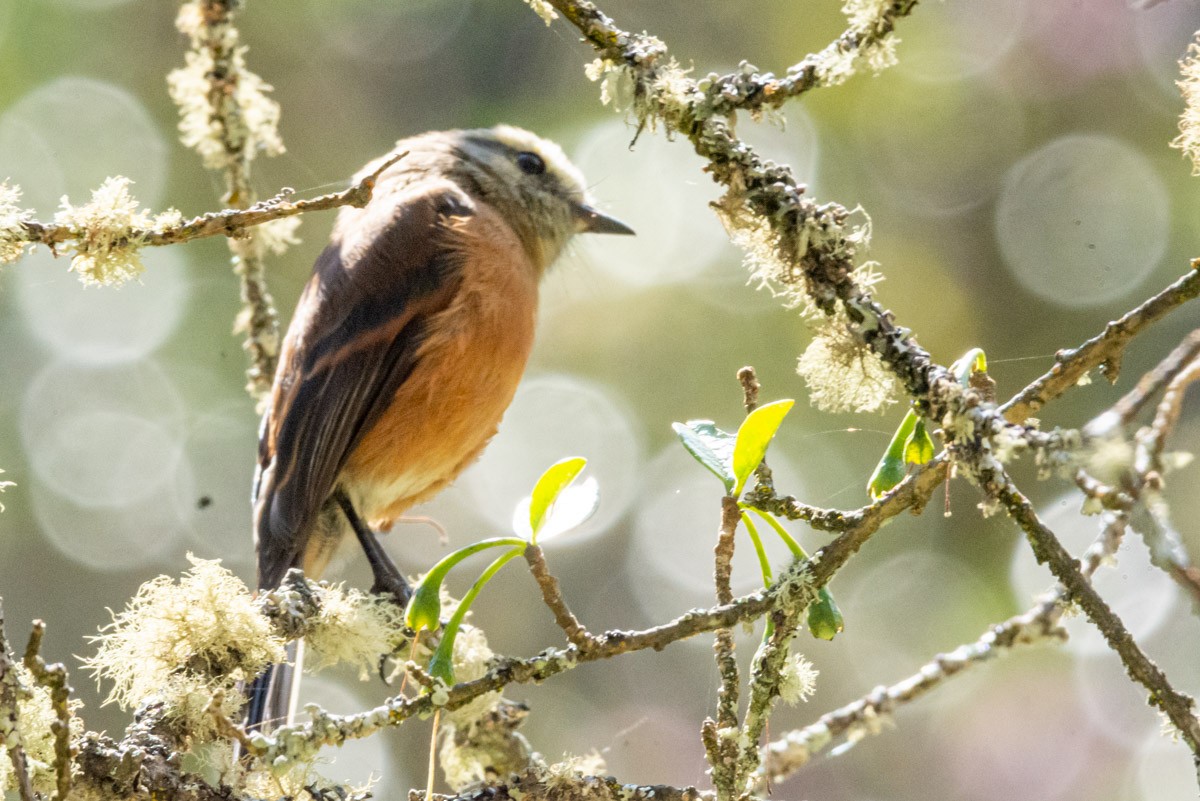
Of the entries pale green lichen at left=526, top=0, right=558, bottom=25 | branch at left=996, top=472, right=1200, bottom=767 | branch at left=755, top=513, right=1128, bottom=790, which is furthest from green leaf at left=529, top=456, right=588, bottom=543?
pale green lichen at left=526, top=0, right=558, bottom=25

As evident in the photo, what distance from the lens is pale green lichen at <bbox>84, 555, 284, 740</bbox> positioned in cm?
225

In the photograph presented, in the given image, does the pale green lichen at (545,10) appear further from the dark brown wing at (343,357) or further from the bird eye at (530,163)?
the bird eye at (530,163)

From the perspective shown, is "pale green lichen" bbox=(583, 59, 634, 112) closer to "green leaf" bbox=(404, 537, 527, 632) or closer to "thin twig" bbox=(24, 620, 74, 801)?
"green leaf" bbox=(404, 537, 527, 632)

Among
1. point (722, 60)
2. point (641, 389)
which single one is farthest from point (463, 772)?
point (722, 60)

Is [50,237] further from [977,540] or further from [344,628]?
[977,540]

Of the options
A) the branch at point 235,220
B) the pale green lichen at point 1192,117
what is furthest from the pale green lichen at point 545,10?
the pale green lichen at point 1192,117

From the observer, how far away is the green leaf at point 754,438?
1.95 m

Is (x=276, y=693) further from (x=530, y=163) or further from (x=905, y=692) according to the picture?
(x=530, y=163)

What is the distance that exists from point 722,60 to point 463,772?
3.93 m

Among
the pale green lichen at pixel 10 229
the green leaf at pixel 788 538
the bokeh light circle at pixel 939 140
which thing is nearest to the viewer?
the green leaf at pixel 788 538

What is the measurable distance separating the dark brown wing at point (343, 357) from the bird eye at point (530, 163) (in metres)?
0.73

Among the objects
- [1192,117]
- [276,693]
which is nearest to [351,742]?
[276,693]

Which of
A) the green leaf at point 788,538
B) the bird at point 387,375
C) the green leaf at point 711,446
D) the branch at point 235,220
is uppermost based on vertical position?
the bird at point 387,375

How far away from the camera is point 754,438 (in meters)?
1.97
